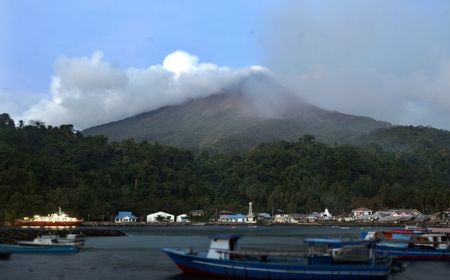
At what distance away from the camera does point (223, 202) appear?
419ft

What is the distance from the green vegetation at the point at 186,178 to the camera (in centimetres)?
10325

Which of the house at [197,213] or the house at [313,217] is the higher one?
the house at [197,213]

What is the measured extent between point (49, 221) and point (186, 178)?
45300mm

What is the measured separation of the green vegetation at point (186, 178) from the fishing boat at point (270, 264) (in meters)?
67.5

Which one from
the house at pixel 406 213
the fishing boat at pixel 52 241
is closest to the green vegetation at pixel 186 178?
the house at pixel 406 213

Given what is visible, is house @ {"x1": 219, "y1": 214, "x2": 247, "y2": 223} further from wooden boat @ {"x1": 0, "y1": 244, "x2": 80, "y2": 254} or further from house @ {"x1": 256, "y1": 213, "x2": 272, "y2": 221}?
wooden boat @ {"x1": 0, "y1": 244, "x2": 80, "y2": 254}

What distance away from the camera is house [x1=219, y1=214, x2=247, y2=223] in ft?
364

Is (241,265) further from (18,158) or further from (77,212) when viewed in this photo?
(18,158)

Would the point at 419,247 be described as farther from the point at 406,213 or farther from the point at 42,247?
the point at 406,213

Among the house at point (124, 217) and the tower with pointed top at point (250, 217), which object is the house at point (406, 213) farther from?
the house at point (124, 217)

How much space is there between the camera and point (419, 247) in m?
39.3

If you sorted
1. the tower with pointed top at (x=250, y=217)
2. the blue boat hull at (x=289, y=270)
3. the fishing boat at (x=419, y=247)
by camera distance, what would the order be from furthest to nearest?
the tower with pointed top at (x=250, y=217) → the fishing boat at (x=419, y=247) → the blue boat hull at (x=289, y=270)

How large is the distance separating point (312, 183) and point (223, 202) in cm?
2209

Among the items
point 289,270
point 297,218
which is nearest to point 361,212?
point 297,218
